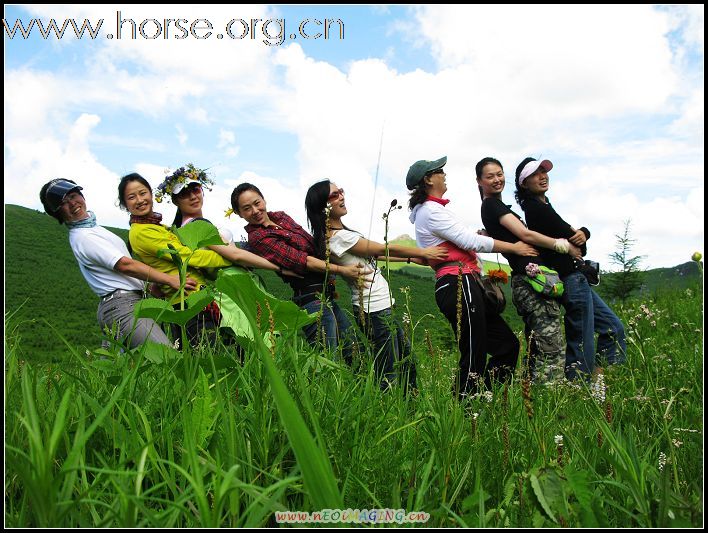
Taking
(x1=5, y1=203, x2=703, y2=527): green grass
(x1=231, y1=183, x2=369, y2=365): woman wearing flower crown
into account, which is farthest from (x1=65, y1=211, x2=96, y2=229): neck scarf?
(x1=5, y1=203, x2=703, y2=527): green grass

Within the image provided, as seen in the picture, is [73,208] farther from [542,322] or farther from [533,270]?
[542,322]

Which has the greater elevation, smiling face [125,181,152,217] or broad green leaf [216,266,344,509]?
smiling face [125,181,152,217]

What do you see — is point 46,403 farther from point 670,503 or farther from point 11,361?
point 670,503

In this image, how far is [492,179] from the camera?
4.95 metres

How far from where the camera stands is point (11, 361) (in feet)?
6.52

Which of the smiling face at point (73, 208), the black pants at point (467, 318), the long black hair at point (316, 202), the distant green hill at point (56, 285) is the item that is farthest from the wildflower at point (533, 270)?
the smiling face at point (73, 208)

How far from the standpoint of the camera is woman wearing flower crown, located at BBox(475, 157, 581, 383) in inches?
188

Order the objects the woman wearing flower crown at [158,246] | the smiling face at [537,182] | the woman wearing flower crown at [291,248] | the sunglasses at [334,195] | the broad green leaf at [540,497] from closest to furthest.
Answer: the broad green leaf at [540,497], the woman wearing flower crown at [158,246], the woman wearing flower crown at [291,248], the sunglasses at [334,195], the smiling face at [537,182]

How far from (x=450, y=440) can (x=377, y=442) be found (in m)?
0.25

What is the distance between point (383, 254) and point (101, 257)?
6.75 ft

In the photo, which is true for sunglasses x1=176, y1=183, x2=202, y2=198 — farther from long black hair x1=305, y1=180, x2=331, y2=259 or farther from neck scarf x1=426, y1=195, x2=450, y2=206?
neck scarf x1=426, y1=195, x2=450, y2=206

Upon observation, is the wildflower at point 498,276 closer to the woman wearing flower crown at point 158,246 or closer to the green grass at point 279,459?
the woman wearing flower crown at point 158,246

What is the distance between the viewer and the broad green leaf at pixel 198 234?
214cm

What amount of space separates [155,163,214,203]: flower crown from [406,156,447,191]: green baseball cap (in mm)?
1667
